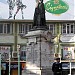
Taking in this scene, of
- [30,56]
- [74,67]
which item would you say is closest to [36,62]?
[30,56]

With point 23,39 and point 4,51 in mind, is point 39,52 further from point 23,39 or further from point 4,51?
point 4,51

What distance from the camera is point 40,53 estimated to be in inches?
837

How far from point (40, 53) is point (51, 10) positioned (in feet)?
126

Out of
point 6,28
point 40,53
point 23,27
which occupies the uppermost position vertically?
point 23,27

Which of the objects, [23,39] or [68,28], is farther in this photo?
[68,28]

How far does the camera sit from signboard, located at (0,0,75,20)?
58.8 m

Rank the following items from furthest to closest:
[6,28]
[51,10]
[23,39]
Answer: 1. [6,28]
2. [51,10]
3. [23,39]

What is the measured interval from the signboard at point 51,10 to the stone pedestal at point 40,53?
3716 centimetres

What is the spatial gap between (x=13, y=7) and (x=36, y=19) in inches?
1472

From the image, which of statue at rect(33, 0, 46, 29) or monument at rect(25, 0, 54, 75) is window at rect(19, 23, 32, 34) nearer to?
statue at rect(33, 0, 46, 29)

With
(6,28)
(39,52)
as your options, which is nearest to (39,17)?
(39,52)

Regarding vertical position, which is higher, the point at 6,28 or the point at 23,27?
the point at 23,27

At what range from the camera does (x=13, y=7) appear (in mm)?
59219

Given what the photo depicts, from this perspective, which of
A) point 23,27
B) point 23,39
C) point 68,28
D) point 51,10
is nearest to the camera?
point 23,39
